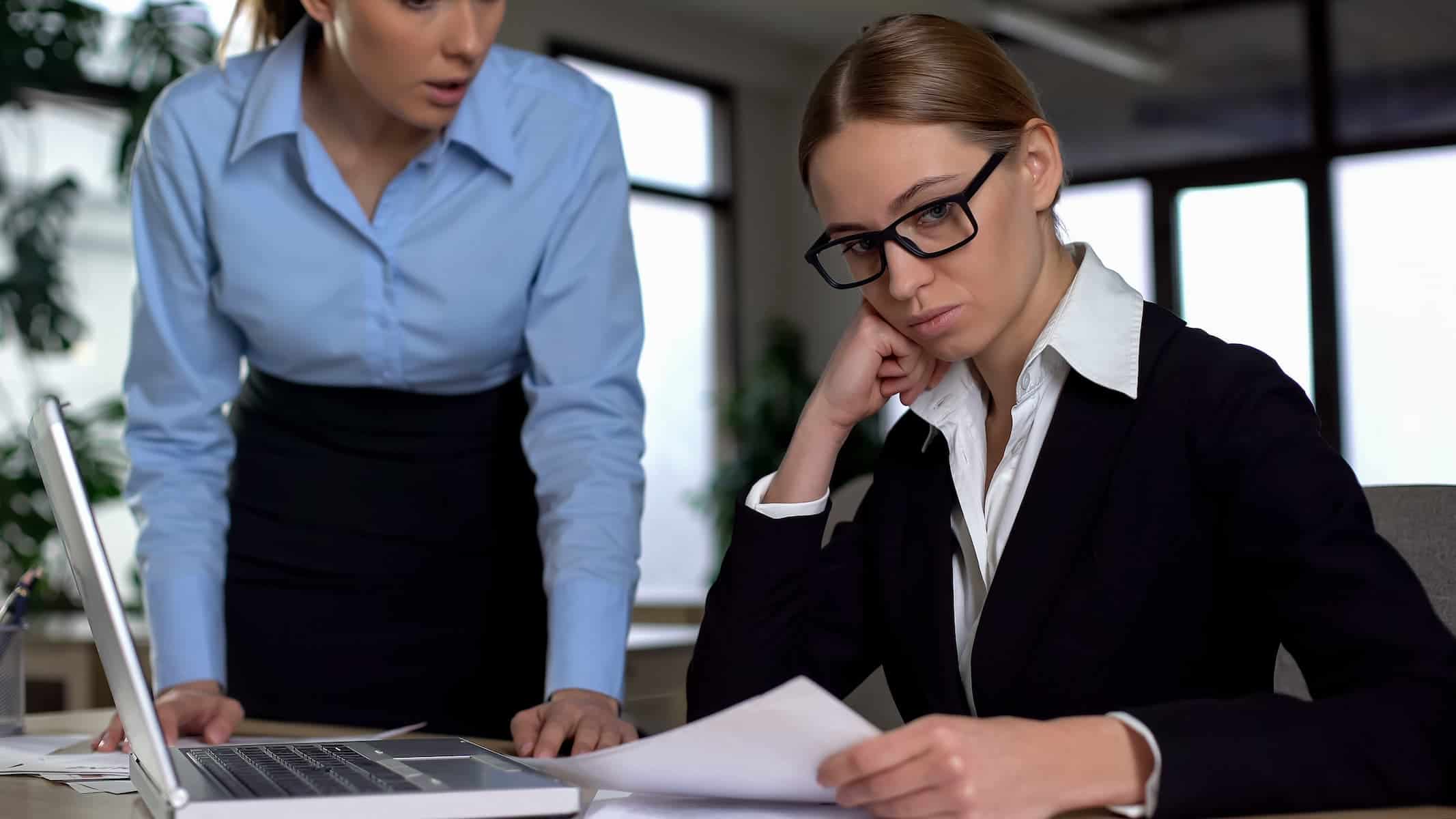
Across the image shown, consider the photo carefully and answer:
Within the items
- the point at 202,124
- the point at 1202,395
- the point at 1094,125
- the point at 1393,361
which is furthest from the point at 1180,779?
the point at 1094,125

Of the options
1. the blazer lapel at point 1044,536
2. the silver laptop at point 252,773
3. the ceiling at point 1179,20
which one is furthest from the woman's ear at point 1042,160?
the ceiling at point 1179,20

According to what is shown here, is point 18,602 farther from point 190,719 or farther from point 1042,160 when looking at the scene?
point 1042,160

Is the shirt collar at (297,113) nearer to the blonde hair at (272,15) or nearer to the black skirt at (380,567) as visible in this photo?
the blonde hair at (272,15)

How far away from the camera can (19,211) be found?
415 cm

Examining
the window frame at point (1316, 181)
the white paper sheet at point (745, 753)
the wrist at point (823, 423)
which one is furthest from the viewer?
the window frame at point (1316, 181)

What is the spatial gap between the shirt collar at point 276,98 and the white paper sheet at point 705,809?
97cm

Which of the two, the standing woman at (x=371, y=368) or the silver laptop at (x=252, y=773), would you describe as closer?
the silver laptop at (x=252, y=773)

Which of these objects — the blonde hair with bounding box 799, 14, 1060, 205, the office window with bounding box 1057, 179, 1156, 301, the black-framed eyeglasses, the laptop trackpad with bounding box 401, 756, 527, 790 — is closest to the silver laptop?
the laptop trackpad with bounding box 401, 756, 527, 790

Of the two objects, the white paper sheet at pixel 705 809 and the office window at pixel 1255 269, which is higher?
the white paper sheet at pixel 705 809

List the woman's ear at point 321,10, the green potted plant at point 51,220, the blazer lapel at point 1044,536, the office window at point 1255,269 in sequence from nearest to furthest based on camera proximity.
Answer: the blazer lapel at point 1044,536 < the woman's ear at point 321,10 < the green potted plant at point 51,220 < the office window at point 1255,269

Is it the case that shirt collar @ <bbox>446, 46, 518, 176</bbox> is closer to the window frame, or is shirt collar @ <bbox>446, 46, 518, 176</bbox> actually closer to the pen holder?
the pen holder

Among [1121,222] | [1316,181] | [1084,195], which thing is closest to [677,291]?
[1084,195]

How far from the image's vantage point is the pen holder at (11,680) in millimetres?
1441

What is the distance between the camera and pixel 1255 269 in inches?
278
